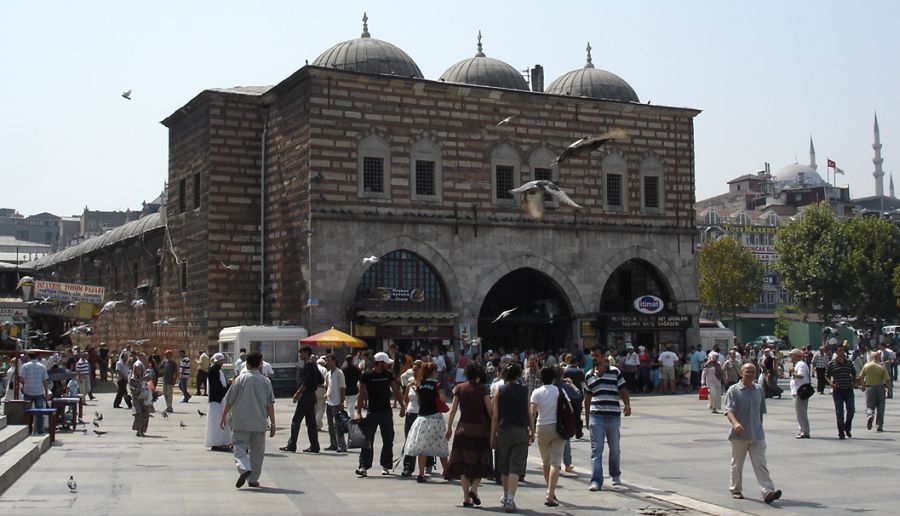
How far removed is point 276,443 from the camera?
60.3ft

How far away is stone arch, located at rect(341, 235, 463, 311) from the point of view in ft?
107

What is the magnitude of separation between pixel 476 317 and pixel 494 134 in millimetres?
6047

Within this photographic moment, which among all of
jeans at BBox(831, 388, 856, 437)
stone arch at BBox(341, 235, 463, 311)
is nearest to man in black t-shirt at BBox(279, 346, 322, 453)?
jeans at BBox(831, 388, 856, 437)

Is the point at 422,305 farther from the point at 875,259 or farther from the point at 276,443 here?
the point at 875,259

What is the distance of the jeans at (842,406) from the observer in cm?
1828

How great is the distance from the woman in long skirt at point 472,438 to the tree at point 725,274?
53780 mm

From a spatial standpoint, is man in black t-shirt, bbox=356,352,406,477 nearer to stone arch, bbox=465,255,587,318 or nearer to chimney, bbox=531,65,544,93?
stone arch, bbox=465,255,587,318

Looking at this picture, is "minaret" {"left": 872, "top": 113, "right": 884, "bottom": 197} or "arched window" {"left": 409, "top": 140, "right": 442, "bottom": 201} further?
"minaret" {"left": 872, "top": 113, "right": 884, "bottom": 197}

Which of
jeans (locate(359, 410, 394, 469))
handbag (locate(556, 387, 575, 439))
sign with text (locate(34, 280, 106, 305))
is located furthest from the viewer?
sign with text (locate(34, 280, 106, 305))

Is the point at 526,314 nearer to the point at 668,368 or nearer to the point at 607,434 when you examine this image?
the point at 668,368

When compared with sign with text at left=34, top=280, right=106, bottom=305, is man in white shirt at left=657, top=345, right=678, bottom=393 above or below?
below

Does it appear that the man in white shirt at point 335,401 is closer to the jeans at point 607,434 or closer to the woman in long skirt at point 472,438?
the woman in long skirt at point 472,438

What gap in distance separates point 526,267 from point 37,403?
19705 mm

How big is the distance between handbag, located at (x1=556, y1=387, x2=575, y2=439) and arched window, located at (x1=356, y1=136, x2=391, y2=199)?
21.5 m
